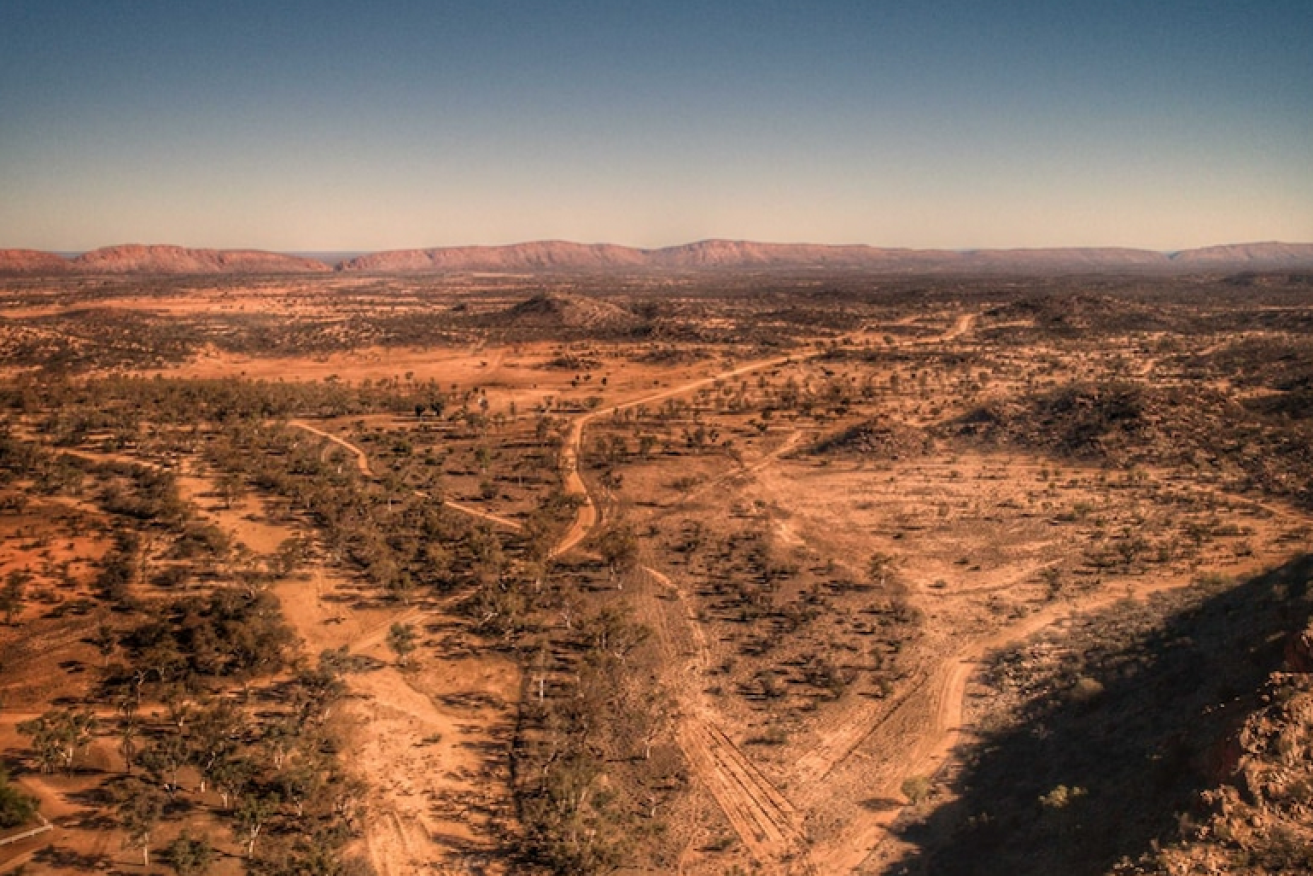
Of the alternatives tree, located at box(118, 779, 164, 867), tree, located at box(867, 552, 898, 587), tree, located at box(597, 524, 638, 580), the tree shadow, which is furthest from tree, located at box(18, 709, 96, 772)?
tree, located at box(867, 552, 898, 587)

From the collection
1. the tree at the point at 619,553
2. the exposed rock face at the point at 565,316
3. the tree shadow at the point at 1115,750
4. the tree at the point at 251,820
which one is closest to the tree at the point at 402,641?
the tree at the point at 251,820

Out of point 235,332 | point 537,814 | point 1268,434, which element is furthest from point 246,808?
point 235,332

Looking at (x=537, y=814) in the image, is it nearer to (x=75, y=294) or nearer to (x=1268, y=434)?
(x=1268, y=434)

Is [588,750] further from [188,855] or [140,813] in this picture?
[140,813]

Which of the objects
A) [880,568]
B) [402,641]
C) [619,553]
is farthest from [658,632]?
[880,568]

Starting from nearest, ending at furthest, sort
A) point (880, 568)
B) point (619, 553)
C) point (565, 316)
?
1. point (880, 568)
2. point (619, 553)
3. point (565, 316)

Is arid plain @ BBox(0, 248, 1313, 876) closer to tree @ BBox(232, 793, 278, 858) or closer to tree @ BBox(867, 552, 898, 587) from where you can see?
tree @ BBox(232, 793, 278, 858)
